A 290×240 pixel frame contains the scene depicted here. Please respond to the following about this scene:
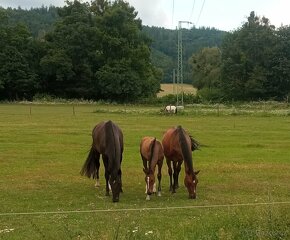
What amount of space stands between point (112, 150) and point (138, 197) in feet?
4.52

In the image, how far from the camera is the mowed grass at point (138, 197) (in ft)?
25.2

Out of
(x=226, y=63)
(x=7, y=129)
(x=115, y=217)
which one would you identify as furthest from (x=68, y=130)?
(x=226, y=63)

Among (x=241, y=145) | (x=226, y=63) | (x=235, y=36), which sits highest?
(x=235, y=36)

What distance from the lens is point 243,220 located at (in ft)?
25.2

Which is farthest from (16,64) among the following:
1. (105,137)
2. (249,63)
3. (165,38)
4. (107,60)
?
(165,38)

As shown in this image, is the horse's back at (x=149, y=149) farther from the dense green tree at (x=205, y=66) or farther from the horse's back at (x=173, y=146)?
the dense green tree at (x=205, y=66)

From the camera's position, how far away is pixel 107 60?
8062 cm

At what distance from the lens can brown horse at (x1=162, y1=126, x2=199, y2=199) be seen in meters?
11.4

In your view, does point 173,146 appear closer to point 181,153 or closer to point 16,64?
point 181,153

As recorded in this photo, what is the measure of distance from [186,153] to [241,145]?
11.8 m

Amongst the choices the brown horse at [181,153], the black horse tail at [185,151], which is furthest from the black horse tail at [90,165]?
the black horse tail at [185,151]

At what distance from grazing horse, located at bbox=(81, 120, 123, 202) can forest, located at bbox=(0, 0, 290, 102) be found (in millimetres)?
63533

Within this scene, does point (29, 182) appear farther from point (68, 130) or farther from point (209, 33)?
point (209, 33)

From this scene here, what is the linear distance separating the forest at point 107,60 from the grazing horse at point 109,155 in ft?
208
